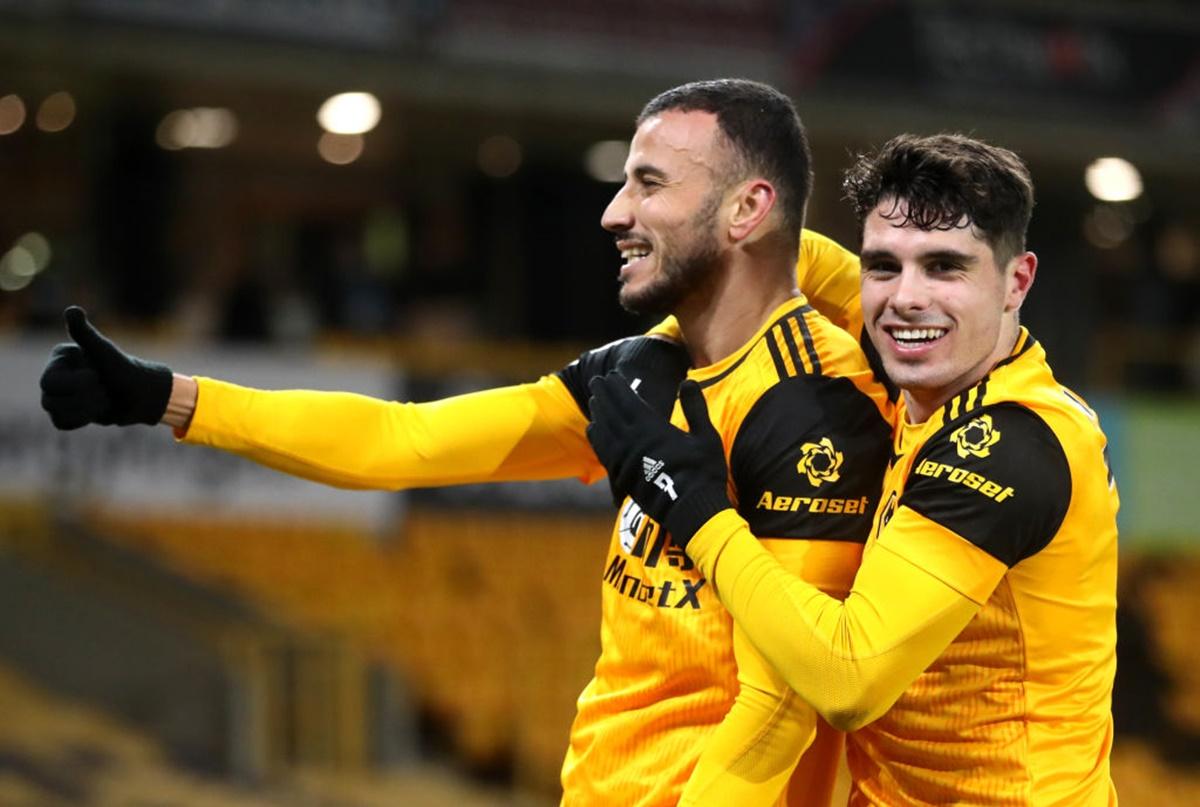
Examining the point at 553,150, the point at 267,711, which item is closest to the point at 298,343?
the point at 267,711

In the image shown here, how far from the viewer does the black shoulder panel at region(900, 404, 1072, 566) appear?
2590mm

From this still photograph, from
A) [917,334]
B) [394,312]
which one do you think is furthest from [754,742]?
[394,312]

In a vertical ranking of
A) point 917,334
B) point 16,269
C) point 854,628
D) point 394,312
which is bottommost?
point 854,628

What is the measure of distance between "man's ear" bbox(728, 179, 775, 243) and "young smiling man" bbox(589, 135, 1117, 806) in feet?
0.63

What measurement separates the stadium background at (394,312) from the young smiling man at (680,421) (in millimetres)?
5981

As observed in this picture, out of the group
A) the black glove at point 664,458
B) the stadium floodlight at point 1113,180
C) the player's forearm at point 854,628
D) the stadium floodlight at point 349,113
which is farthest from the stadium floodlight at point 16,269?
the player's forearm at point 854,628

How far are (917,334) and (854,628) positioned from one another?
0.50m

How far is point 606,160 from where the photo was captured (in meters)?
15.1

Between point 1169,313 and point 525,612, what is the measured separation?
27.7 feet

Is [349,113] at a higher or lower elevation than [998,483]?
higher

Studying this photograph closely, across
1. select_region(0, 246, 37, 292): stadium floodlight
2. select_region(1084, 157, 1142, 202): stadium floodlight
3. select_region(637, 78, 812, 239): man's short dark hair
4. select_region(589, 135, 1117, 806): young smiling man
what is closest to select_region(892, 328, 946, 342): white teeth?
select_region(589, 135, 1117, 806): young smiling man

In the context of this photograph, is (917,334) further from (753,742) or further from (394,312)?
(394,312)

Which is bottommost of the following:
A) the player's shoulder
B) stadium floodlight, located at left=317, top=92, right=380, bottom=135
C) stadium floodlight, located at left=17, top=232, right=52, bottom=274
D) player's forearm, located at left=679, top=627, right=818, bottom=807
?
player's forearm, located at left=679, top=627, right=818, bottom=807

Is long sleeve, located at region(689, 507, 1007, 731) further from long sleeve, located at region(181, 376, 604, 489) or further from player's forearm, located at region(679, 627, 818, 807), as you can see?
long sleeve, located at region(181, 376, 604, 489)
